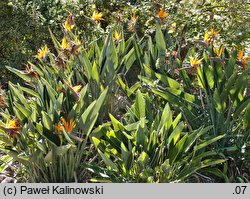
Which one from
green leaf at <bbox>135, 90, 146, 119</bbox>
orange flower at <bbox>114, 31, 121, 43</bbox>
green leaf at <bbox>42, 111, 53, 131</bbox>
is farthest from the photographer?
orange flower at <bbox>114, 31, 121, 43</bbox>

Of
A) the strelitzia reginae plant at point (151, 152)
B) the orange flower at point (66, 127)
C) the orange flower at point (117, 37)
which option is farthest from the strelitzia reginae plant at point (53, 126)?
the orange flower at point (117, 37)

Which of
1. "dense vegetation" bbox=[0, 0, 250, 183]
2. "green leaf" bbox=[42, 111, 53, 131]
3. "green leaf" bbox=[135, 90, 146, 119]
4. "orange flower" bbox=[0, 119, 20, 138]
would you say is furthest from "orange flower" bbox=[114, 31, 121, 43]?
"orange flower" bbox=[0, 119, 20, 138]

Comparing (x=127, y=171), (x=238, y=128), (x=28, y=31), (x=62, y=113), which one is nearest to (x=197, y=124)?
(x=238, y=128)

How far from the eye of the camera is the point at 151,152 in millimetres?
2203

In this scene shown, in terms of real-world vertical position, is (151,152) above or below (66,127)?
below

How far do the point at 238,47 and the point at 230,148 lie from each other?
3.34 ft

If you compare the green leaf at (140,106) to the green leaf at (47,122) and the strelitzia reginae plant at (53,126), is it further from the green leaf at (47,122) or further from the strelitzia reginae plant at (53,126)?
the green leaf at (47,122)

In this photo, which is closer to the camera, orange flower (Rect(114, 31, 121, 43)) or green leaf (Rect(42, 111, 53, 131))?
green leaf (Rect(42, 111, 53, 131))

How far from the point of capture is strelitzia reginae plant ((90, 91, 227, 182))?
212 cm

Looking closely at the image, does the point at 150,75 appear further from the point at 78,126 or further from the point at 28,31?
the point at 28,31

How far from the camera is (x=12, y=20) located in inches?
146

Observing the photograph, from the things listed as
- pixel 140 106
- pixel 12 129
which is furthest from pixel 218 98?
pixel 12 129
